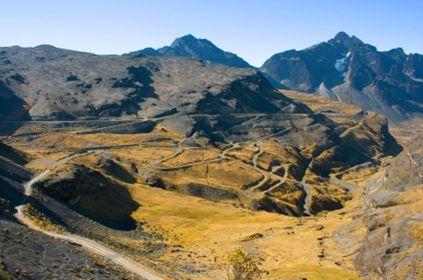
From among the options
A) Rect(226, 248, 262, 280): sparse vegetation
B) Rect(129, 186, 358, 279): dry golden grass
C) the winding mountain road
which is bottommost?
Rect(129, 186, 358, 279): dry golden grass

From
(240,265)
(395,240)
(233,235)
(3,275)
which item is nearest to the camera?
(3,275)

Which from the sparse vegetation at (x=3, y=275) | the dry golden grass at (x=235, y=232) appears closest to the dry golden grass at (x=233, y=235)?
the dry golden grass at (x=235, y=232)

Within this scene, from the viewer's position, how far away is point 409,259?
72312 mm

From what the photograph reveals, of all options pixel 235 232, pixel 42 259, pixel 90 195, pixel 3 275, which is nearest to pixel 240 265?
pixel 42 259

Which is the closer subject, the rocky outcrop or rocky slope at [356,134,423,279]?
rocky slope at [356,134,423,279]

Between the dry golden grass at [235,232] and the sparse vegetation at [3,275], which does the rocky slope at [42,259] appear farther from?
the dry golden grass at [235,232]

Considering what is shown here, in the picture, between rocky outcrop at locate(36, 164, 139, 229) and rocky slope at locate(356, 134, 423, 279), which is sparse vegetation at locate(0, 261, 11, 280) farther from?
rocky outcrop at locate(36, 164, 139, 229)

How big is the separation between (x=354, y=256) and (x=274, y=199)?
82.5 meters

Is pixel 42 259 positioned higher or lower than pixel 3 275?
lower

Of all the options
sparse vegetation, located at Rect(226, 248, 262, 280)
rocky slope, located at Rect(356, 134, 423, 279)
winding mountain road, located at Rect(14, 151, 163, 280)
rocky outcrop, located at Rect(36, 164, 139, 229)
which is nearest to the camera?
sparse vegetation, located at Rect(226, 248, 262, 280)

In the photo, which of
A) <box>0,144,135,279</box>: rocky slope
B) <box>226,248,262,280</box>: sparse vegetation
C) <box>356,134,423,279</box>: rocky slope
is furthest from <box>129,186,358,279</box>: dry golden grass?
<box>0,144,135,279</box>: rocky slope

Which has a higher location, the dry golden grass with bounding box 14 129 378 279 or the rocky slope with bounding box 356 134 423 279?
the rocky slope with bounding box 356 134 423 279

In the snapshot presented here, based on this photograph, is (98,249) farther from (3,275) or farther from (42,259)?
(3,275)

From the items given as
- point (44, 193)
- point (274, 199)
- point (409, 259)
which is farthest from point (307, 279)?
point (274, 199)
